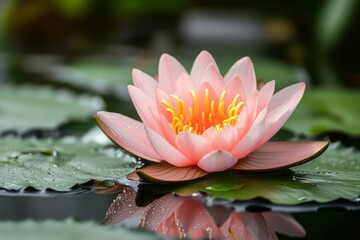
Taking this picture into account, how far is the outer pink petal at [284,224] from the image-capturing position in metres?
0.95

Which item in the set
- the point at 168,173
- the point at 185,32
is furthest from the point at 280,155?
the point at 185,32

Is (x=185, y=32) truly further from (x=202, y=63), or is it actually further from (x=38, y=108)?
(x=202, y=63)

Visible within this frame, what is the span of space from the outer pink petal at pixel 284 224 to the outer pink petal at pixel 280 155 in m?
0.09

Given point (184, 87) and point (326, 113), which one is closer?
point (184, 87)

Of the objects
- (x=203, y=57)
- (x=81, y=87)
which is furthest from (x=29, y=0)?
(x=203, y=57)

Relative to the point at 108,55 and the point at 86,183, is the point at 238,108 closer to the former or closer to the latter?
the point at 86,183

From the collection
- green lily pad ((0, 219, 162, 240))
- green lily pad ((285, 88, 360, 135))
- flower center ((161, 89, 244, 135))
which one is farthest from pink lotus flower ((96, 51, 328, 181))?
green lily pad ((285, 88, 360, 135))

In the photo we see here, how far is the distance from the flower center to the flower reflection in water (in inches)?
4.6

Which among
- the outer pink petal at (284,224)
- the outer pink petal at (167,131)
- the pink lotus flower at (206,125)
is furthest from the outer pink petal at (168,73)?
the outer pink petal at (284,224)

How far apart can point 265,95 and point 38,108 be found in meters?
0.76

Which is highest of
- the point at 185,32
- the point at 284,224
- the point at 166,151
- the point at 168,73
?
the point at 185,32

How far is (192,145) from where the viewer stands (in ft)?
3.31

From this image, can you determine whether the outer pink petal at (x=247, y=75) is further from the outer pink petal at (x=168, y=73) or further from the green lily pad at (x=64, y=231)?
the green lily pad at (x=64, y=231)

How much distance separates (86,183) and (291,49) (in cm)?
265
